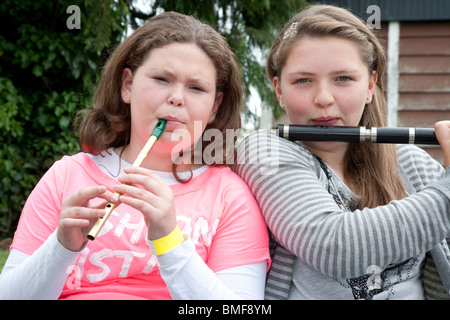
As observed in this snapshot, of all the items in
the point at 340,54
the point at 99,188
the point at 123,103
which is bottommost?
the point at 99,188

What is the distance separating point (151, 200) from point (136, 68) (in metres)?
0.56

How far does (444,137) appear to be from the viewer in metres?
1.42

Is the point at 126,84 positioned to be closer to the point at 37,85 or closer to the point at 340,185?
the point at 340,185

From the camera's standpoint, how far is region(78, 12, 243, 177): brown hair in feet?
5.03

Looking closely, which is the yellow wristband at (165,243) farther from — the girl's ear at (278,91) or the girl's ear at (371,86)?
the girl's ear at (371,86)

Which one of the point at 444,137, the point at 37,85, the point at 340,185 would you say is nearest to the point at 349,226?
the point at 340,185

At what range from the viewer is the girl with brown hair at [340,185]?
4.23ft

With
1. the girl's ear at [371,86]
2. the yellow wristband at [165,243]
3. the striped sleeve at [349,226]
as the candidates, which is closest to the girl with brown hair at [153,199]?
the yellow wristband at [165,243]

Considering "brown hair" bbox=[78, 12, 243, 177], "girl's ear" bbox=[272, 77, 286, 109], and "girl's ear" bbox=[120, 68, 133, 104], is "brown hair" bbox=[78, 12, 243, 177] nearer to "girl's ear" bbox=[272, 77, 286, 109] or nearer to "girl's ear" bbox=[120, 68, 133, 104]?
"girl's ear" bbox=[120, 68, 133, 104]
